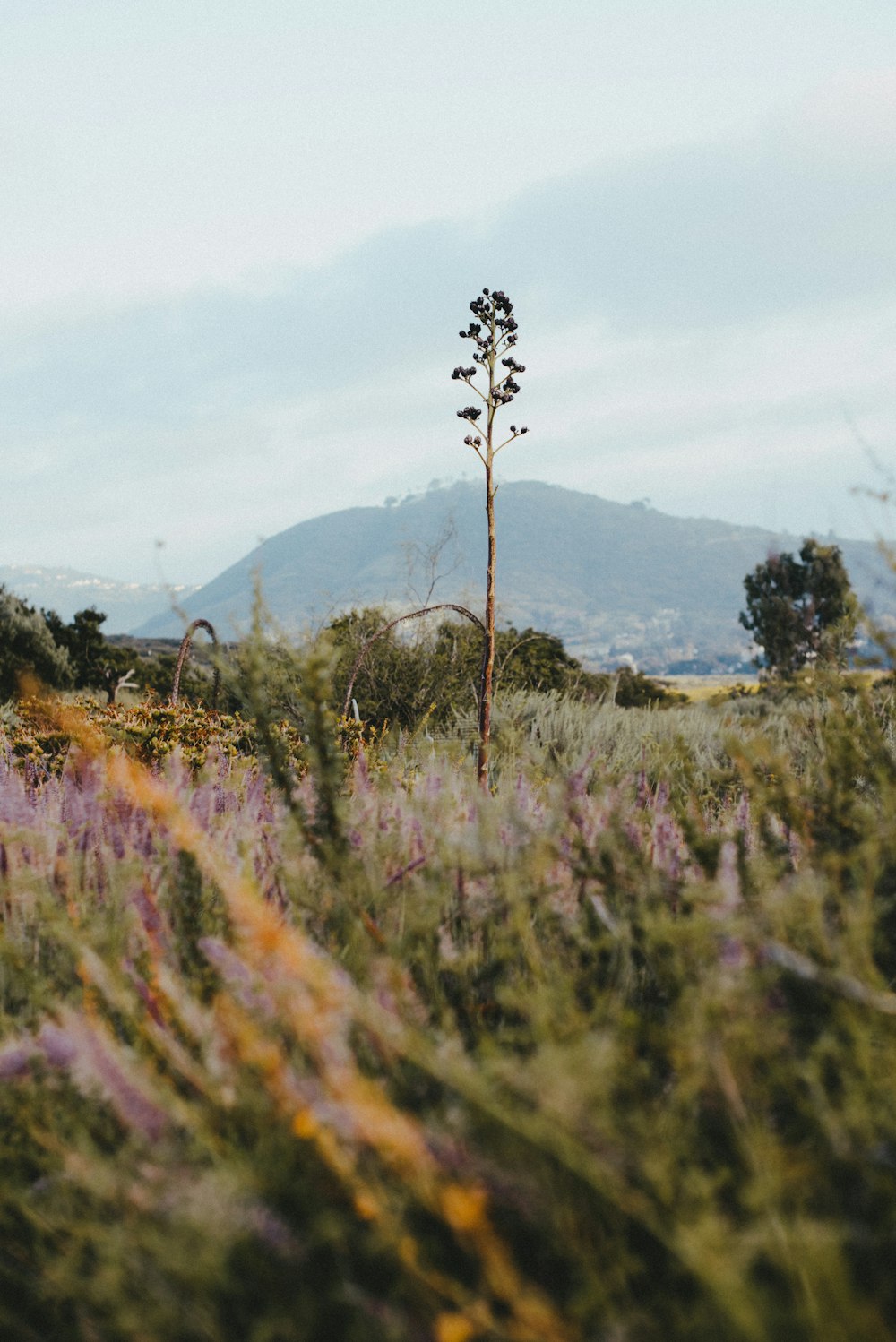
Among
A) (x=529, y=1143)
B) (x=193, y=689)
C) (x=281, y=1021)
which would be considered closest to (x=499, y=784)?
(x=281, y=1021)

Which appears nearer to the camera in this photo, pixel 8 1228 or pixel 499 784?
pixel 8 1228

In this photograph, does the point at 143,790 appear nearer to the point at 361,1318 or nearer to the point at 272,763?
the point at 272,763

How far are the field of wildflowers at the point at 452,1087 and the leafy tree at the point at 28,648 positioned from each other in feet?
60.8

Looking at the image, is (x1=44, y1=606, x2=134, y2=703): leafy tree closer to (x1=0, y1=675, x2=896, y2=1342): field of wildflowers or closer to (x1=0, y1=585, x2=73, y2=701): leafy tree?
(x1=0, y1=585, x2=73, y2=701): leafy tree

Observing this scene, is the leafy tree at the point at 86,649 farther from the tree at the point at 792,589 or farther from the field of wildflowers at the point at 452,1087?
the tree at the point at 792,589

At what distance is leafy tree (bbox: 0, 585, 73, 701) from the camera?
19000mm

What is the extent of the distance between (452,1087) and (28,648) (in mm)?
20986

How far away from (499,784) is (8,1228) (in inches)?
84.5

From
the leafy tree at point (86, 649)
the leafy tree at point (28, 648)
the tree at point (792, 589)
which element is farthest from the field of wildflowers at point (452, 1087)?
the tree at point (792, 589)

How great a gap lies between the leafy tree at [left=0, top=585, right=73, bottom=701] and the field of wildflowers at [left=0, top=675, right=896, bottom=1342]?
1854 centimetres

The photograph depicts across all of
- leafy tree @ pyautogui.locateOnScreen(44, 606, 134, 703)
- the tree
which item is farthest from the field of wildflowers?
the tree

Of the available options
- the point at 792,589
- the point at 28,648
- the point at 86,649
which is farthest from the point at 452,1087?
the point at 792,589

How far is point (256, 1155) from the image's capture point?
126 centimetres

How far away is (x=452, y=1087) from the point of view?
4.06 ft
